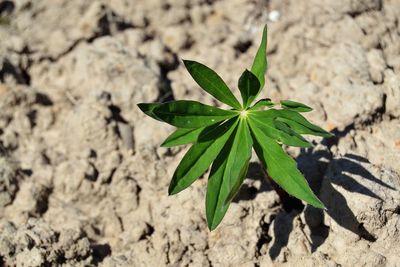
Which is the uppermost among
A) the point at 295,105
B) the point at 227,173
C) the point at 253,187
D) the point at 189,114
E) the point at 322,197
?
the point at 295,105

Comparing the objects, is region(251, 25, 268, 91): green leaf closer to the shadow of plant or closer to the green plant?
the green plant

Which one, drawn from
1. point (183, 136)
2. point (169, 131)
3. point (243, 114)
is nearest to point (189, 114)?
point (183, 136)

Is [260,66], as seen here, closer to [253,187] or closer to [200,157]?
[200,157]

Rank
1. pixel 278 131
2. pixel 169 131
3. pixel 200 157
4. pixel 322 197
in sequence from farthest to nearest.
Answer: pixel 169 131 → pixel 322 197 → pixel 200 157 → pixel 278 131

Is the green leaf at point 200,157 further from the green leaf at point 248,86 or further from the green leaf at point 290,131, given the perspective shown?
the green leaf at point 290,131

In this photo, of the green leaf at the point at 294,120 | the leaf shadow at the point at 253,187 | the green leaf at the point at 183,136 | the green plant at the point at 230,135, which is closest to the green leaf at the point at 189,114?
the green plant at the point at 230,135

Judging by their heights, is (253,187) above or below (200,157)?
below

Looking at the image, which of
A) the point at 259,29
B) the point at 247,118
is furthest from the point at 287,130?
the point at 259,29
